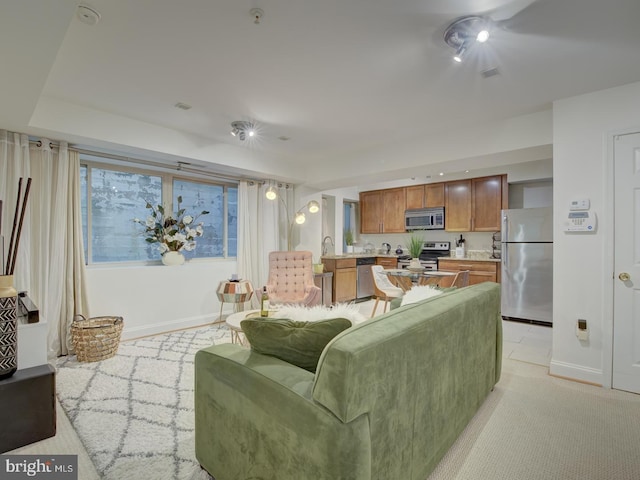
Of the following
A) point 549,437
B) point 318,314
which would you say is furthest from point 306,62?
point 549,437

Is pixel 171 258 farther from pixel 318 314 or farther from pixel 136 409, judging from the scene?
pixel 318 314

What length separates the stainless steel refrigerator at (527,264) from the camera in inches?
175

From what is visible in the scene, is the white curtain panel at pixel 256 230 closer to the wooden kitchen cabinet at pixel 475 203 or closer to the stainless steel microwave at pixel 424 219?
the stainless steel microwave at pixel 424 219

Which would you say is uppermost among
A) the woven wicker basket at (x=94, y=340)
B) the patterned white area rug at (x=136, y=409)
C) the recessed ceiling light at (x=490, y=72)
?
the recessed ceiling light at (x=490, y=72)

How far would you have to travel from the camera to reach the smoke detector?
169 cm

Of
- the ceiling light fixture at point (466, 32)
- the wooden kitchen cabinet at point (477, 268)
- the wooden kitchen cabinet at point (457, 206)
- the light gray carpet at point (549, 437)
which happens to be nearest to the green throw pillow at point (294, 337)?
the light gray carpet at point (549, 437)

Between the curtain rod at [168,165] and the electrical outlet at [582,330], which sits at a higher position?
the curtain rod at [168,165]

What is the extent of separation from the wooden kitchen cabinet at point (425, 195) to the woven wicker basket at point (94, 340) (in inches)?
205

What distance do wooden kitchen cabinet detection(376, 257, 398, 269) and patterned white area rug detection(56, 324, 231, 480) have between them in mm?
3985

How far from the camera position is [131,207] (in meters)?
3.97

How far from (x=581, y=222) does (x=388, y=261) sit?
12.6ft

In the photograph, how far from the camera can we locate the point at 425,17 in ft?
5.84

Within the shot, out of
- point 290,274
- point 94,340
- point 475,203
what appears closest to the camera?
point 94,340

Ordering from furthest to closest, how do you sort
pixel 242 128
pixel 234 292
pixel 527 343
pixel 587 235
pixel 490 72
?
pixel 234 292 → pixel 527 343 → pixel 242 128 → pixel 587 235 → pixel 490 72
